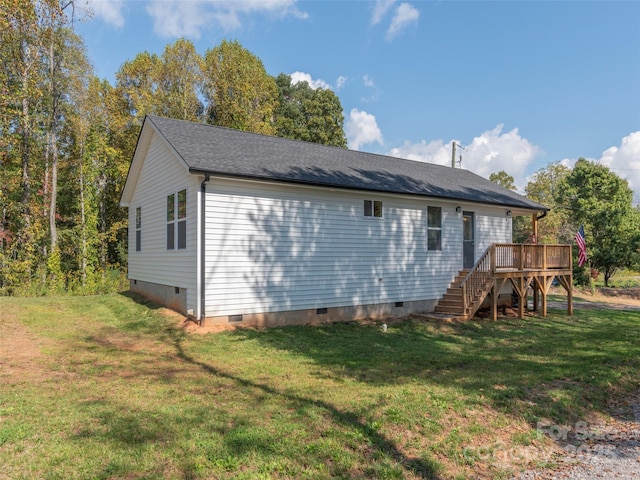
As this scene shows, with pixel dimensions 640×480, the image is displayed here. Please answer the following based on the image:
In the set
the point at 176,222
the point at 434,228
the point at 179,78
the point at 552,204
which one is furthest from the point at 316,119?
the point at 176,222

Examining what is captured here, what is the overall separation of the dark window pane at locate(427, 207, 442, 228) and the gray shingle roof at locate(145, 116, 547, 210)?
1.98 feet

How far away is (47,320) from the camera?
993 cm

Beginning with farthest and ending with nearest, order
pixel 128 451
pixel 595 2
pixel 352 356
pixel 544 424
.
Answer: pixel 595 2 → pixel 352 356 → pixel 544 424 → pixel 128 451

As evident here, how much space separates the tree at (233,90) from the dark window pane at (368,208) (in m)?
16.0

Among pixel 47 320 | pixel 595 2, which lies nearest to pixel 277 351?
pixel 47 320

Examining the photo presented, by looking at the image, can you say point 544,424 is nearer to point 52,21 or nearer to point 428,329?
point 428,329

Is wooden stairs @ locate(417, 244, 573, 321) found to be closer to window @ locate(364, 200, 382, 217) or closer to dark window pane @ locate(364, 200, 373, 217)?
window @ locate(364, 200, 382, 217)

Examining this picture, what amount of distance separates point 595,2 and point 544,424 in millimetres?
11527

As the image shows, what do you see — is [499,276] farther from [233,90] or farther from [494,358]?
[233,90]

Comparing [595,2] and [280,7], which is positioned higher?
[280,7]

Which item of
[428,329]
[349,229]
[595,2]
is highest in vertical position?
[595,2]

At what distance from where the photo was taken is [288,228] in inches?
404

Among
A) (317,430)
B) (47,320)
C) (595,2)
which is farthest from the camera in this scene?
(595,2)

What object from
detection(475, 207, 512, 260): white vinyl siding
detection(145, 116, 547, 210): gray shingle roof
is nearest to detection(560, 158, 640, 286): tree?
detection(145, 116, 547, 210): gray shingle roof
